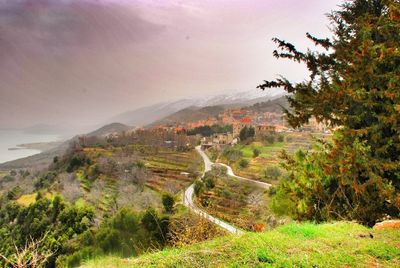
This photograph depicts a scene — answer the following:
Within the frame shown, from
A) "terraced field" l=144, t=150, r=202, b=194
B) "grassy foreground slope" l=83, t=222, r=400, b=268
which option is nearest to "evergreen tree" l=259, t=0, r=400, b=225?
"grassy foreground slope" l=83, t=222, r=400, b=268

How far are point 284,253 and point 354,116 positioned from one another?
4.22m

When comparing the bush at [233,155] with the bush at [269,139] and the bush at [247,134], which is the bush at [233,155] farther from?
the bush at [247,134]

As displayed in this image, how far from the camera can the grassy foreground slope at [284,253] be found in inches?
110

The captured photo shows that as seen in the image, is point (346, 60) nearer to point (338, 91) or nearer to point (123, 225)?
point (338, 91)

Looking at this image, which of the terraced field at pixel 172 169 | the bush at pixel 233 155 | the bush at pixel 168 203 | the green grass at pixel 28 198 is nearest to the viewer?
the bush at pixel 168 203

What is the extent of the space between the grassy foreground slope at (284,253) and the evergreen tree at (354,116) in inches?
84.4

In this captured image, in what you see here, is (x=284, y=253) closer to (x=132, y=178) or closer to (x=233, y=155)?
(x=132, y=178)

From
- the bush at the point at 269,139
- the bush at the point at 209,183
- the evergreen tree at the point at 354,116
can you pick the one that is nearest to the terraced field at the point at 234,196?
the bush at the point at 209,183

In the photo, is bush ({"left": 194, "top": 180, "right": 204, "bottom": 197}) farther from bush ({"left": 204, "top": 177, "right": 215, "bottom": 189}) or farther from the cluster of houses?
the cluster of houses

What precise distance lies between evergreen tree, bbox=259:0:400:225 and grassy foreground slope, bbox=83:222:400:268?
2144 millimetres

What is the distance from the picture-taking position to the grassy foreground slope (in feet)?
9.14

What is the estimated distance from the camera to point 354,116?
6.02m

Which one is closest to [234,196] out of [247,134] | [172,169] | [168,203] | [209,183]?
[209,183]

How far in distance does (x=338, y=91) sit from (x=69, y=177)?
4890cm
